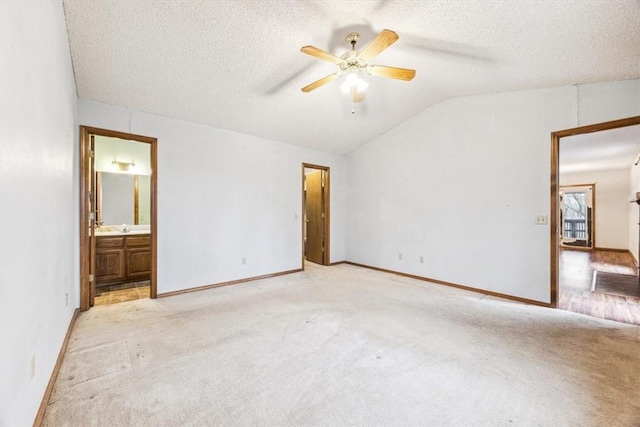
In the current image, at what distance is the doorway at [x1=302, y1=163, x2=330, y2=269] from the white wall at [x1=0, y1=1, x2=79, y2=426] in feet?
12.7

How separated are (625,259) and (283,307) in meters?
8.22

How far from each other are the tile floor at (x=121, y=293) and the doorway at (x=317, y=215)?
2831 mm

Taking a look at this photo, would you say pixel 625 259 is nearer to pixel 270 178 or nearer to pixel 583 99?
pixel 583 99

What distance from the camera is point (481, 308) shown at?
338 cm

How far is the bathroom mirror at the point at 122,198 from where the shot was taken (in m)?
4.77

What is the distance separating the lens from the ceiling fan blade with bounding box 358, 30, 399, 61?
79.3 inches

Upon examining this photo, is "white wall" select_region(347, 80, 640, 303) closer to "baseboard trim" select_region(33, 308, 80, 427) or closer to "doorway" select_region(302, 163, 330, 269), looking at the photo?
"doorway" select_region(302, 163, 330, 269)

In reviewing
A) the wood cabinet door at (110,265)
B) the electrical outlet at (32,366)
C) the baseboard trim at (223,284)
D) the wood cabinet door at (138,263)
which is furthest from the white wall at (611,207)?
the wood cabinet door at (110,265)

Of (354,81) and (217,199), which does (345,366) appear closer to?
(354,81)

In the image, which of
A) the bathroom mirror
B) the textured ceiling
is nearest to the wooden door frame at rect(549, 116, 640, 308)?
the textured ceiling

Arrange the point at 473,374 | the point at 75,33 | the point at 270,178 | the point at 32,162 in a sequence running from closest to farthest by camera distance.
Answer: the point at 32,162
the point at 473,374
the point at 75,33
the point at 270,178

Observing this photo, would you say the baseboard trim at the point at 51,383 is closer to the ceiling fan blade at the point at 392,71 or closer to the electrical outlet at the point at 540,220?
the ceiling fan blade at the point at 392,71

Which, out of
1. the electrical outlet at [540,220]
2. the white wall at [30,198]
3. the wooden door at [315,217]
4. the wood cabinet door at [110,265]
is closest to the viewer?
the white wall at [30,198]

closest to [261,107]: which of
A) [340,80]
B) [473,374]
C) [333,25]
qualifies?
[340,80]
